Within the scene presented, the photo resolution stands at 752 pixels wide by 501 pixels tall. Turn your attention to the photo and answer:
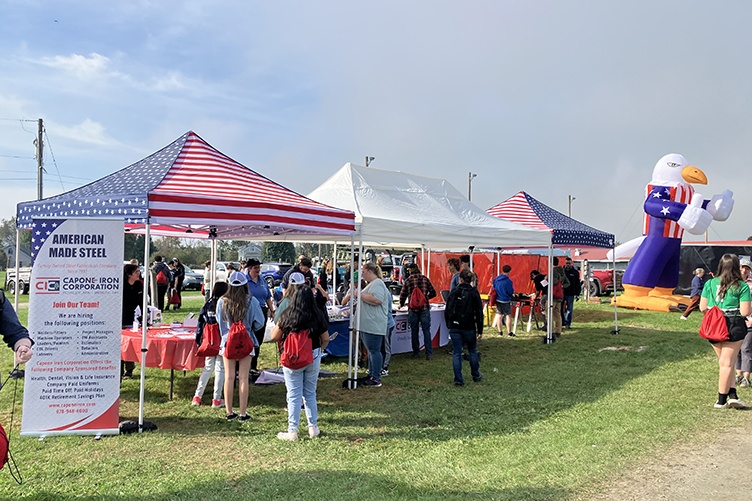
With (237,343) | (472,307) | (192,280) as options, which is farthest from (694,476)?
(192,280)

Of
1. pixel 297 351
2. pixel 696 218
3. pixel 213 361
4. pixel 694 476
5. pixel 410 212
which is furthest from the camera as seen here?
pixel 696 218

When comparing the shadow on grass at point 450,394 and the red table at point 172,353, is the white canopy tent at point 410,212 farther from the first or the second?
the red table at point 172,353

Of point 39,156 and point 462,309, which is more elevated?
point 39,156

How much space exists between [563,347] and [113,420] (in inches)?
323

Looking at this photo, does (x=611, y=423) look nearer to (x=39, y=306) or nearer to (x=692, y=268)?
(x=39, y=306)

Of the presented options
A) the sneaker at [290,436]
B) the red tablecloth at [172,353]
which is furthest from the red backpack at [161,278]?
the sneaker at [290,436]

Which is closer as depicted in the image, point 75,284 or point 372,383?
point 75,284

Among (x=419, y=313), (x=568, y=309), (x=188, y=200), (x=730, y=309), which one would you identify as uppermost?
(x=188, y=200)

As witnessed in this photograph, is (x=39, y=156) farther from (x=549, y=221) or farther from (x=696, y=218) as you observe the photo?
(x=696, y=218)

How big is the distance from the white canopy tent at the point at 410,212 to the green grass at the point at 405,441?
4.94 feet

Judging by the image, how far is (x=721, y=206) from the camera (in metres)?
15.2

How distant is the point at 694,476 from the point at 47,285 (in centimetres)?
557

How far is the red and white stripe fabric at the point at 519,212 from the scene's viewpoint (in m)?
12.1

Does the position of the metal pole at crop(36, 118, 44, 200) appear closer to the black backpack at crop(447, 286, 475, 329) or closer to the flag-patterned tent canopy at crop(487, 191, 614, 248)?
the flag-patterned tent canopy at crop(487, 191, 614, 248)
